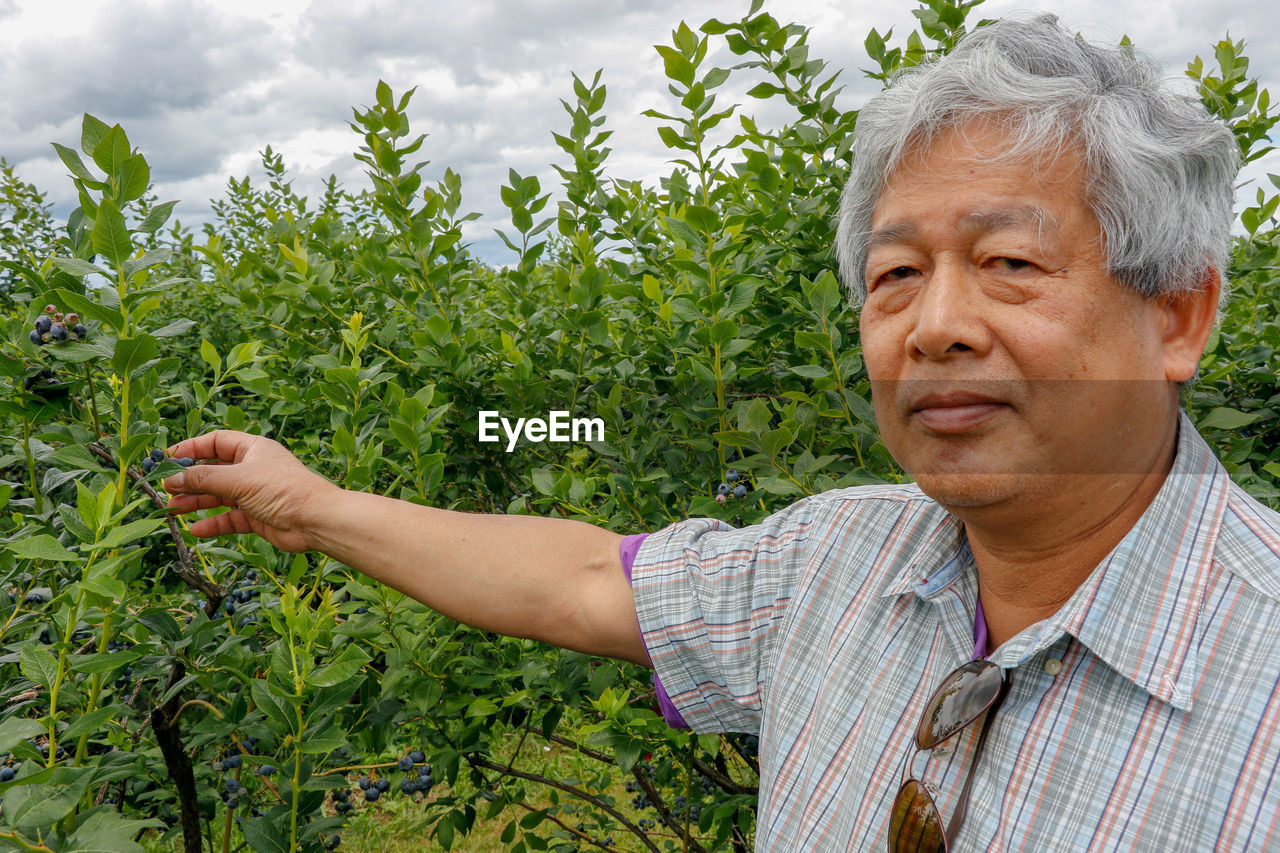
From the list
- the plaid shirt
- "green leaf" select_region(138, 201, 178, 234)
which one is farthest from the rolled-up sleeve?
"green leaf" select_region(138, 201, 178, 234)

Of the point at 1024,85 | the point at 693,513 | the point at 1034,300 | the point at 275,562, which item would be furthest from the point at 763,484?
the point at 275,562

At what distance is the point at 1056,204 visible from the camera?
1376 millimetres

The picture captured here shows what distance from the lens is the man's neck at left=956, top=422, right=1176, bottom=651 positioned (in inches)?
55.5

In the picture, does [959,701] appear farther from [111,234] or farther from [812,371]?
[111,234]

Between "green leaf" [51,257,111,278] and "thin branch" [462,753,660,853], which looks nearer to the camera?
"green leaf" [51,257,111,278]

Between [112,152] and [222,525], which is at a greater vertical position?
[112,152]

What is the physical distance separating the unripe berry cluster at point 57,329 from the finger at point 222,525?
441 millimetres

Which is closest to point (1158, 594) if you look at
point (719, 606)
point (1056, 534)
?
point (1056, 534)

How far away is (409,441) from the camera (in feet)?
6.67

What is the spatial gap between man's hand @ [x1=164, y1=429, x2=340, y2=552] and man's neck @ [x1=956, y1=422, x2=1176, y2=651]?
1.22 meters

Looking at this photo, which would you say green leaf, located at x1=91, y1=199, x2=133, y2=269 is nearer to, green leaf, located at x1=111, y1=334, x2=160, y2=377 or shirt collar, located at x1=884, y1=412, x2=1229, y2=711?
green leaf, located at x1=111, y1=334, x2=160, y2=377

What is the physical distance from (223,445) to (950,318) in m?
1.46

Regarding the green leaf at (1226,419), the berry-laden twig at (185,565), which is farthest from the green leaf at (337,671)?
the green leaf at (1226,419)

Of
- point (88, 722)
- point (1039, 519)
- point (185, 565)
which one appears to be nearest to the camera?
point (1039, 519)
